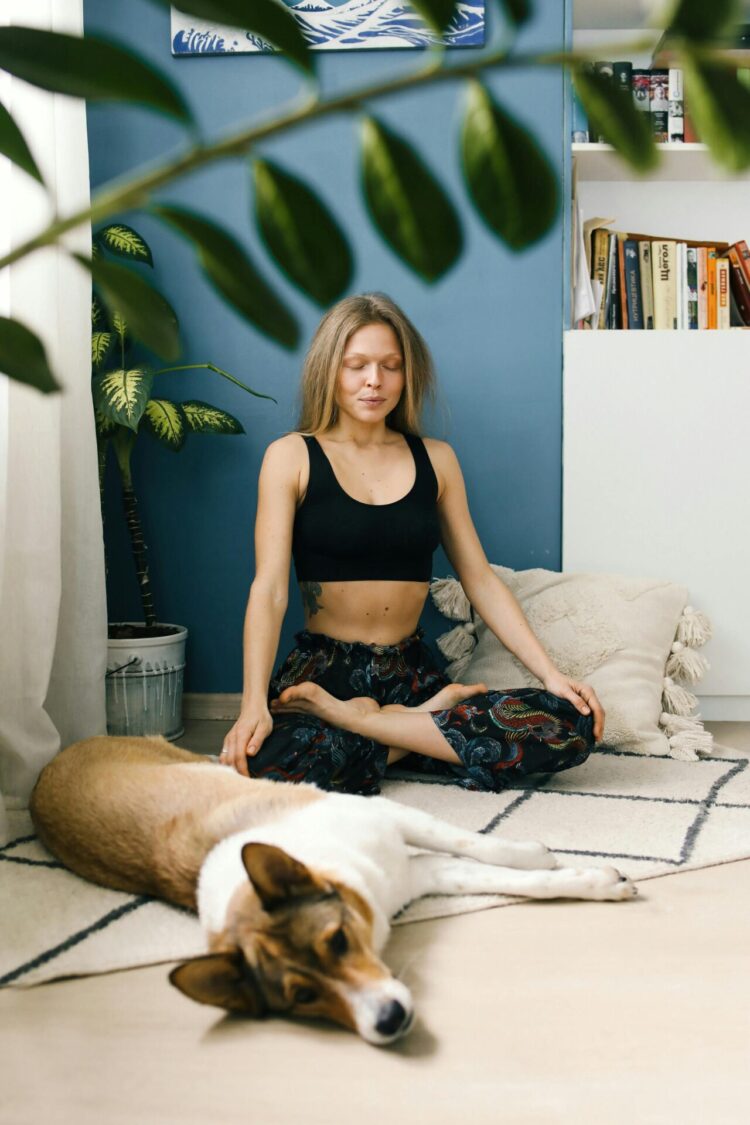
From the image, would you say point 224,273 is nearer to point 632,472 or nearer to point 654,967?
point 654,967

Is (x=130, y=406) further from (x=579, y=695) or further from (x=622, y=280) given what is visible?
(x=622, y=280)

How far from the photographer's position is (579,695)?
7.05 feet

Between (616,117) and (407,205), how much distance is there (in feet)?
0.13

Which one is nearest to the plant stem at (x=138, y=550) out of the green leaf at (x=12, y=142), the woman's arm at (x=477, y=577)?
the woman's arm at (x=477, y=577)

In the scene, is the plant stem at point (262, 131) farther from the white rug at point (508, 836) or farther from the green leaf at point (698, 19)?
the white rug at point (508, 836)

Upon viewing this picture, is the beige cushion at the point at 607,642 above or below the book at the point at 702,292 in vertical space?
below

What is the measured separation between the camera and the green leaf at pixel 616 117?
0.66 feet

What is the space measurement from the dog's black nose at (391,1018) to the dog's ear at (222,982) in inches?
5.6

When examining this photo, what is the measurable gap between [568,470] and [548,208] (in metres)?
2.61

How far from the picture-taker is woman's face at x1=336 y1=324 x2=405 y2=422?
7.48 feet

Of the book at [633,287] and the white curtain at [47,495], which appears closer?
the white curtain at [47,495]

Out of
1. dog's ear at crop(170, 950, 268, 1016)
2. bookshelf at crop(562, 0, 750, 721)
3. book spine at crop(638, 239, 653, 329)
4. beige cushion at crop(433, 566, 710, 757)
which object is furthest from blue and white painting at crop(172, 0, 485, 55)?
dog's ear at crop(170, 950, 268, 1016)

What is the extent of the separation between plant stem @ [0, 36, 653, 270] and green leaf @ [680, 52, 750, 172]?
0.04 ft

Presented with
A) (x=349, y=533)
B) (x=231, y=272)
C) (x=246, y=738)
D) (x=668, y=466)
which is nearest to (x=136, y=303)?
(x=231, y=272)
